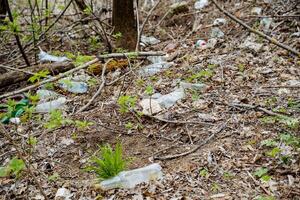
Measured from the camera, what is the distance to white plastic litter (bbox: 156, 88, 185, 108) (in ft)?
11.3

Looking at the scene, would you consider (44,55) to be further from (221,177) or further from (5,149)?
(221,177)

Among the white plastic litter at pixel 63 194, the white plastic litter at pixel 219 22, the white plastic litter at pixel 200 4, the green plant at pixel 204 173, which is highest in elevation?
the white plastic litter at pixel 200 4

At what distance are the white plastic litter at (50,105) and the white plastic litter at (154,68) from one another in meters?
0.92

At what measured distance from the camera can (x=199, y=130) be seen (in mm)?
2986

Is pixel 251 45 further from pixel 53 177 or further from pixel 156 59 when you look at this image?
pixel 53 177

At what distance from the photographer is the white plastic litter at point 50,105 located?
11.8 feet

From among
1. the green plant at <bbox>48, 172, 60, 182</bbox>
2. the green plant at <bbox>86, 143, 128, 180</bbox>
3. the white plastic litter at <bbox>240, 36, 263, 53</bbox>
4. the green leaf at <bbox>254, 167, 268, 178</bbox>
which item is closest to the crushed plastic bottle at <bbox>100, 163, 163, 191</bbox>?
the green plant at <bbox>86, 143, 128, 180</bbox>

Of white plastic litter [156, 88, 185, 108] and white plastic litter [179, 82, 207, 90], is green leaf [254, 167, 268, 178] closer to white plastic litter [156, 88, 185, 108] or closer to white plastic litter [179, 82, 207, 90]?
white plastic litter [156, 88, 185, 108]

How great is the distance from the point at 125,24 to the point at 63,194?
9.34 ft

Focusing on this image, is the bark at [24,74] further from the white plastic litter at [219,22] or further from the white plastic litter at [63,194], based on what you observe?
the white plastic litter at [219,22]

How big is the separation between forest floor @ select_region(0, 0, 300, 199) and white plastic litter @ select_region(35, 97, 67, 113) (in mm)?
125

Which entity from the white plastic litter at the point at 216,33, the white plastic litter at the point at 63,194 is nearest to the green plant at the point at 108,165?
the white plastic litter at the point at 63,194

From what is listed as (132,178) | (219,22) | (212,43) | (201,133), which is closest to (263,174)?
(201,133)

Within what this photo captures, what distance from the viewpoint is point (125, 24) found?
485cm
